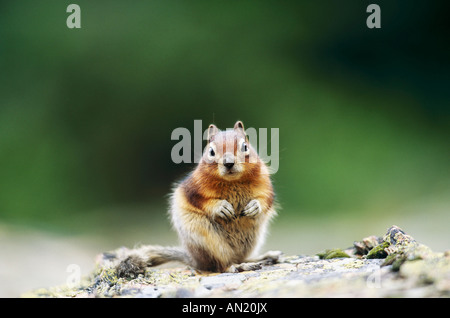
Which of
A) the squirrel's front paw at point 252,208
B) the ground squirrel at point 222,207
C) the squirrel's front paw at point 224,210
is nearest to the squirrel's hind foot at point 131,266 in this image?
the ground squirrel at point 222,207

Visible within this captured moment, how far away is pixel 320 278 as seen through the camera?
6.69ft

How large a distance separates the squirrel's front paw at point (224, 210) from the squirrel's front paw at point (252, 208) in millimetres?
82

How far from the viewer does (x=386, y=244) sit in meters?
2.51

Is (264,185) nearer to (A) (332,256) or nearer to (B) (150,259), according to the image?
(A) (332,256)

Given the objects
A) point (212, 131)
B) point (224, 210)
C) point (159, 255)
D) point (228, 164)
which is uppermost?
point (212, 131)

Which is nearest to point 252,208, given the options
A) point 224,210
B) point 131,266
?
point 224,210

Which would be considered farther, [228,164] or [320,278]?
[228,164]


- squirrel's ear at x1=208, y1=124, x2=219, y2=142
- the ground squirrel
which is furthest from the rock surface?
squirrel's ear at x1=208, y1=124, x2=219, y2=142

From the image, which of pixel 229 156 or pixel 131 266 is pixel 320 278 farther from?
pixel 131 266

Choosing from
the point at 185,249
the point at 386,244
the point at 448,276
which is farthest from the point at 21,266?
the point at 448,276

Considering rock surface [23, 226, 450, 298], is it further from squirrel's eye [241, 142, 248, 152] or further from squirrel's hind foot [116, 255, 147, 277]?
squirrel's eye [241, 142, 248, 152]

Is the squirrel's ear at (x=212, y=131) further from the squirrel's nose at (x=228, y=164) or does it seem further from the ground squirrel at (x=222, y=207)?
the squirrel's nose at (x=228, y=164)

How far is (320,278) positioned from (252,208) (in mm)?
665

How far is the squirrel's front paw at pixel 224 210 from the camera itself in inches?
101
